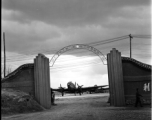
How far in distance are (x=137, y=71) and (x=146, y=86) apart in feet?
5.27

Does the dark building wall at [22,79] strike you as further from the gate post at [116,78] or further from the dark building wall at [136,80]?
the dark building wall at [136,80]

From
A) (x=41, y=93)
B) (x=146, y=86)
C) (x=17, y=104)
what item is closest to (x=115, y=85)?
(x=146, y=86)

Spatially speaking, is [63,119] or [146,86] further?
[146,86]

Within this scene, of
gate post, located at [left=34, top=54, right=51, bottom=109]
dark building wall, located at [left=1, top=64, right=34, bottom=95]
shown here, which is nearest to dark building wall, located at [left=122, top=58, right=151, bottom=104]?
gate post, located at [left=34, top=54, right=51, bottom=109]

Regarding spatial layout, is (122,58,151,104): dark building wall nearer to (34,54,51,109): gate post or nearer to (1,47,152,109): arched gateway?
(1,47,152,109): arched gateway

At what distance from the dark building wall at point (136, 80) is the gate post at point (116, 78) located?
0.49 m

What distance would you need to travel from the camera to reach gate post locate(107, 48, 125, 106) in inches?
899

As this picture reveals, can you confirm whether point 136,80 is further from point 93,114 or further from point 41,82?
point 41,82

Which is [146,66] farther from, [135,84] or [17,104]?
[17,104]

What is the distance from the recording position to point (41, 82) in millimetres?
23500

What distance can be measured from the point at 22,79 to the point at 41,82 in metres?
1.94

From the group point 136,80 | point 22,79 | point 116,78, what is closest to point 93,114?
point 116,78

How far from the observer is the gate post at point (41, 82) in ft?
76.2

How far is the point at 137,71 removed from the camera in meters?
22.8
